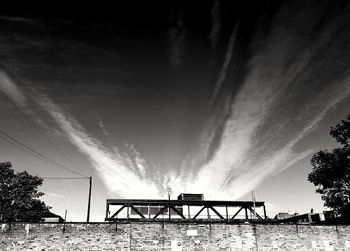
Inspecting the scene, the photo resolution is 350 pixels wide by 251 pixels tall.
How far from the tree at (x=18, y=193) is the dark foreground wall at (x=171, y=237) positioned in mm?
17608

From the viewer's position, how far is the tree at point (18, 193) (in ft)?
101

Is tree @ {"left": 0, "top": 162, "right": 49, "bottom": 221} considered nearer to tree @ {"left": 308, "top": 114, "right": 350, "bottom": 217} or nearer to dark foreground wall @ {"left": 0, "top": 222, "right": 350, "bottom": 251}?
dark foreground wall @ {"left": 0, "top": 222, "right": 350, "bottom": 251}

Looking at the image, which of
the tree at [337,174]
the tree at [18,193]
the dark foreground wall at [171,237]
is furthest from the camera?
the tree at [18,193]

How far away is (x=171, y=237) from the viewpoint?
16.0 m

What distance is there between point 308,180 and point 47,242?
22.4m

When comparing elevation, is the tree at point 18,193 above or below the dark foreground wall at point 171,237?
above

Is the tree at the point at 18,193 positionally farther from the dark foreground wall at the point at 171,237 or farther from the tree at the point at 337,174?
the tree at the point at 337,174

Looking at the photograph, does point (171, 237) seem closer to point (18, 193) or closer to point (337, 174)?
point (337, 174)

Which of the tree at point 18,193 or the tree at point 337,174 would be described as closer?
the tree at point 337,174

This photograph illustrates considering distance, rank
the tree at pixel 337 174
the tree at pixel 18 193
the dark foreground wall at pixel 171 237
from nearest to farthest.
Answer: the dark foreground wall at pixel 171 237
the tree at pixel 337 174
the tree at pixel 18 193

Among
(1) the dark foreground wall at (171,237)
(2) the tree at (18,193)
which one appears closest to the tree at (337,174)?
(1) the dark foreground wall at (171,237)

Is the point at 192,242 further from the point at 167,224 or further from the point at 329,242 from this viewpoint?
the point at 329,242

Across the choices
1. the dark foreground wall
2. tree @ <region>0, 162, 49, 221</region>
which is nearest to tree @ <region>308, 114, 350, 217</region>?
the dark foreground wall

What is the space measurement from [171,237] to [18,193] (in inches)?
965
